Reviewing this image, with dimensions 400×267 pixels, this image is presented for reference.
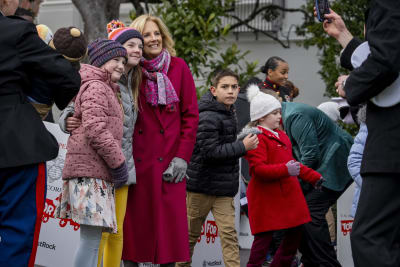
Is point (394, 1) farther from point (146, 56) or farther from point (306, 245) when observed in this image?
point (306, 245)

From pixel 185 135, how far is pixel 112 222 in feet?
3.45

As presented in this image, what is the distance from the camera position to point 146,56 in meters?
6.06

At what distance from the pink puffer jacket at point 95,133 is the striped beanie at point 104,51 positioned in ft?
0.33

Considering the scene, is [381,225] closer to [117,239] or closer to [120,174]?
[120,174]

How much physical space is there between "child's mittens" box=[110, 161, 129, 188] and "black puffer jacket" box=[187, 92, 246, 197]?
4.53ft

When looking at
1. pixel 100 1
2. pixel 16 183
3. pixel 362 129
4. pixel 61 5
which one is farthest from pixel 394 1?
pixel 61 5

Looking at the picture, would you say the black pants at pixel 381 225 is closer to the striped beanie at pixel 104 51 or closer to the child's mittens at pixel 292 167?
the striped beanie at pixel 104 51

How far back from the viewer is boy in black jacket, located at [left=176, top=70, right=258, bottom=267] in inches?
263

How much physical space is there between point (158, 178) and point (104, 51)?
3.40ft

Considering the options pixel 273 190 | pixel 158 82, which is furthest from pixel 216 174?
pixel 158 82

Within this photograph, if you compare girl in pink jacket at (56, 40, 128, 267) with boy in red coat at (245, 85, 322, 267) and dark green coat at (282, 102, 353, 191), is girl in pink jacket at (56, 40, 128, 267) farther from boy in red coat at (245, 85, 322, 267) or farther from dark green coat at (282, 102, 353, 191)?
dark green coat at (282, 102, 353, 191)

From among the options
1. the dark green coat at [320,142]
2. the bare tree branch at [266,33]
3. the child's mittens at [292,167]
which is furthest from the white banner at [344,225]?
the bare tree branch at [266,33]

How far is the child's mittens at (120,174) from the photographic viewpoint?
5234mm

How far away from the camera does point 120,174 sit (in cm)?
526
